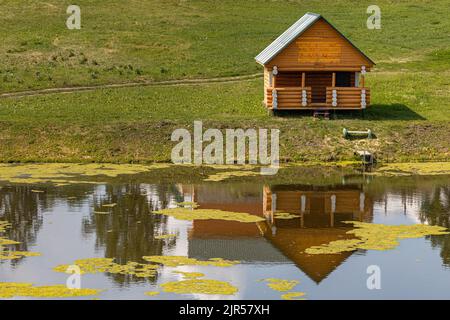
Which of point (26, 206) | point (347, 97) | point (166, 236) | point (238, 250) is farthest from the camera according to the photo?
point (347, 97)

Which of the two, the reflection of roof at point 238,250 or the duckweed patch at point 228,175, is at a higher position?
the duckweed patch at point 228,175

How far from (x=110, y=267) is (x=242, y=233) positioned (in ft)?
21.6

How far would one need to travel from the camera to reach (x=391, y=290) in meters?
29.7

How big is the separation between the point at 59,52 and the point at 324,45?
25.2 m

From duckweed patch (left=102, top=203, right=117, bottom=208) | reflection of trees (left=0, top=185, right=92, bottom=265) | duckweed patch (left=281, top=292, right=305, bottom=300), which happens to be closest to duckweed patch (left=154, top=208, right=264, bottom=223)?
duckweed patch (left=102, top=203, right=117, bottom=208)

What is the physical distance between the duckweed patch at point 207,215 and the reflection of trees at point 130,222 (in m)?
0.68

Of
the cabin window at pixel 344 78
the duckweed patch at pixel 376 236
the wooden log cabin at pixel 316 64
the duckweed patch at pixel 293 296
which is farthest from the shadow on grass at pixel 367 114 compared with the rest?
the duckweed patch at pixel 293 296

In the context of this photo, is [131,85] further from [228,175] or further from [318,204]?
[318,204]

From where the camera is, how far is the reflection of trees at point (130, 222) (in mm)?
34594

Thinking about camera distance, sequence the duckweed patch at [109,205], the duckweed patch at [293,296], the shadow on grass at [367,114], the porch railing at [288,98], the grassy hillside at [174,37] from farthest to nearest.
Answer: the grassy hillside at [174,37], the shadow on grass at [367,114], the porch railing at [288,98], the duckweed patch at [109,205], the duckweed patch at [293,296]

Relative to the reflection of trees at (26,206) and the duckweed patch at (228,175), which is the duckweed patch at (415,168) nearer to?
the duckweed patch at (228,175)

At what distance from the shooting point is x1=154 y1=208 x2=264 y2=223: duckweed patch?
40.0 metres

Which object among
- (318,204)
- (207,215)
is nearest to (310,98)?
(318,204)

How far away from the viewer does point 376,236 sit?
3684cm
